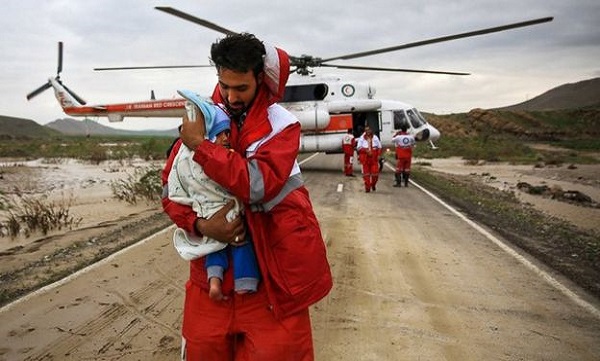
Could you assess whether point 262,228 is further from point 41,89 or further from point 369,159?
point 41,89

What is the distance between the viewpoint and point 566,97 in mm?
164875

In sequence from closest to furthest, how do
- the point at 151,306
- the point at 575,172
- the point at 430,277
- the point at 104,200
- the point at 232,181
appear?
the point at 232,181 < the point at 151,306 < the point at 430,277 < the point at 104,200 < the point at 575,172

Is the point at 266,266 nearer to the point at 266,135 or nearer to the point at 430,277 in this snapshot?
the point at 266,135

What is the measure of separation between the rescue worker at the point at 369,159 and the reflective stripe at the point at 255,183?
A: 12.5 metres

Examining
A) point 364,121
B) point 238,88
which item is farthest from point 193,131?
point 364,121

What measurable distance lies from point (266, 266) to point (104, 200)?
13335 mm

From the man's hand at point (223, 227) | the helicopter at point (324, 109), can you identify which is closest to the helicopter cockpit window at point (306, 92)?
the helicopter at point (324, 109)

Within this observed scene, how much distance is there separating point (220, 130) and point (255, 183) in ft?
0.94

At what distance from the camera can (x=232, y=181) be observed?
1.94 meters

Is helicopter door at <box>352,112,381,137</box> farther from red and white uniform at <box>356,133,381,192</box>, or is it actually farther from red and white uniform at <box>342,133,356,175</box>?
red and white uniform at <box>356,133,381,192</box>

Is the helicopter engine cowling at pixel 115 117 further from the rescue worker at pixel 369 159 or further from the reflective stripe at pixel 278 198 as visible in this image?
the reflective stripe at pixel 278 198

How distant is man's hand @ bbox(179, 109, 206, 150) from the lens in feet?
6.64

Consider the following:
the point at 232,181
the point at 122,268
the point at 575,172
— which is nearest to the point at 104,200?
the point at 122,268

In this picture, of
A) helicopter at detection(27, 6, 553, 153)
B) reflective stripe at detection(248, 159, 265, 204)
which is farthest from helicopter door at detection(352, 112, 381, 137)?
reflective stripe at detection(248, 159, 265, 204)
